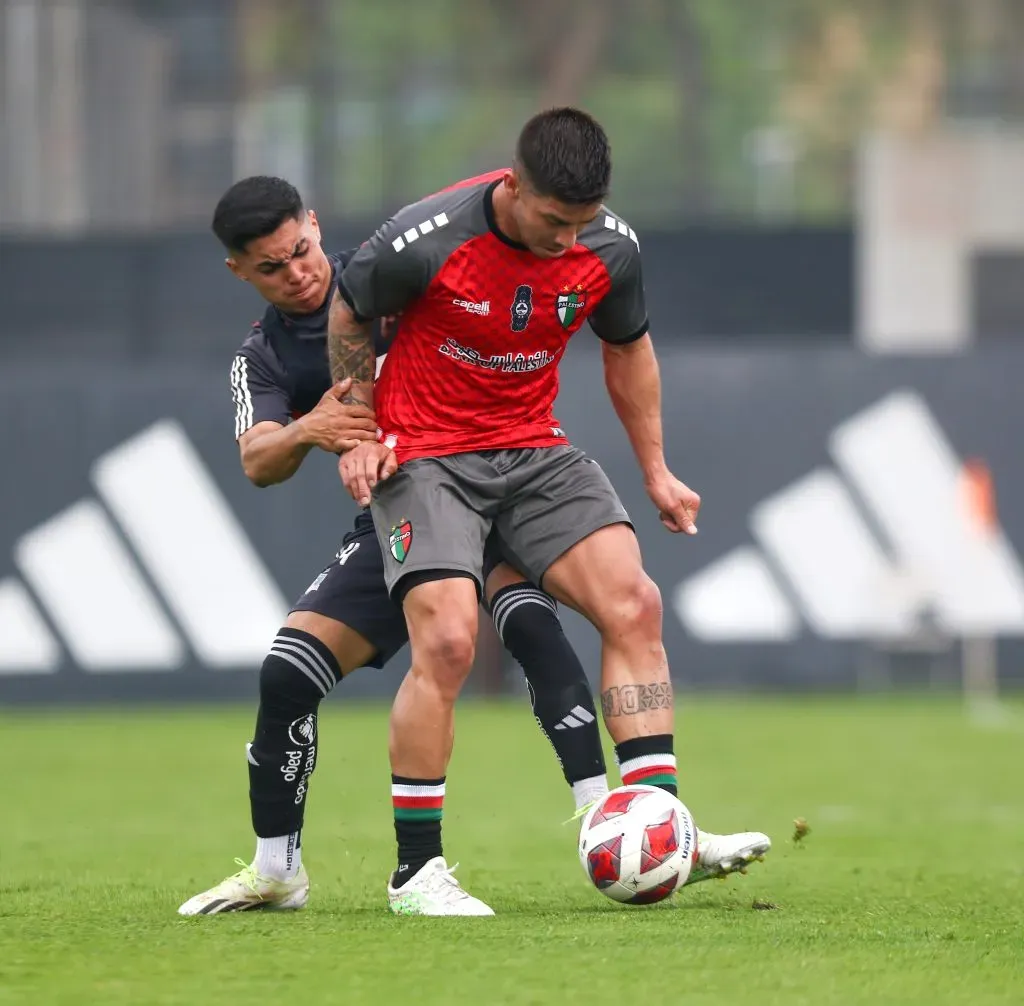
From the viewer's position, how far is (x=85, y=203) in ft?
64.6

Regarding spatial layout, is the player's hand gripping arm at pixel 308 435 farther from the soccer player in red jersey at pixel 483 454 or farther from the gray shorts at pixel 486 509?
the gray shorts at pixel 486 509

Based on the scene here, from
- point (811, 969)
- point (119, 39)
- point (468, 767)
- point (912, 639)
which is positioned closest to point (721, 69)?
point (119, 39)

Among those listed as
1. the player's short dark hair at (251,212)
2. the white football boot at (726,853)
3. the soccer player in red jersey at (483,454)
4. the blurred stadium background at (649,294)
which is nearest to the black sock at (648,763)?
the soccer player in red jersey at (483,454)

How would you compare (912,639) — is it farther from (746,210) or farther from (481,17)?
(481,17)

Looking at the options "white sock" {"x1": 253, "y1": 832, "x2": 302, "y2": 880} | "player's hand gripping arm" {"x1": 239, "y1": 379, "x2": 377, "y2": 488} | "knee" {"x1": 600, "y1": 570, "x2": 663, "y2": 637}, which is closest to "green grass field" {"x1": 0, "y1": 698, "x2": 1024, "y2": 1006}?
"white sock" {"x1": 253, "y1": 832, "x2": 302, "y2": 880}

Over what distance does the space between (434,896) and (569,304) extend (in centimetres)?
157

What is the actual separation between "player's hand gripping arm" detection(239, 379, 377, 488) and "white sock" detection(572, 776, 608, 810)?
1091 mm

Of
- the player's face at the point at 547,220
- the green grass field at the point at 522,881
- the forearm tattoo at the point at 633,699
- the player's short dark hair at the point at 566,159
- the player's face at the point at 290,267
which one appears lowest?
the green grass field at the point at 522,881

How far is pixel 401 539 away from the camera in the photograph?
5.75 meters

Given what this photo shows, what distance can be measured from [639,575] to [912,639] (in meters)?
10.1

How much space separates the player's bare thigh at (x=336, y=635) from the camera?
5.99m

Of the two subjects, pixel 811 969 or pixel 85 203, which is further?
pixel 85 203

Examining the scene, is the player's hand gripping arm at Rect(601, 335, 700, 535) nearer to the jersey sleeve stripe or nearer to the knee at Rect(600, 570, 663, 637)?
the knee at Rect(600, 570, 663, 637)

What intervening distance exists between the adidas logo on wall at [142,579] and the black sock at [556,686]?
9277 mm
